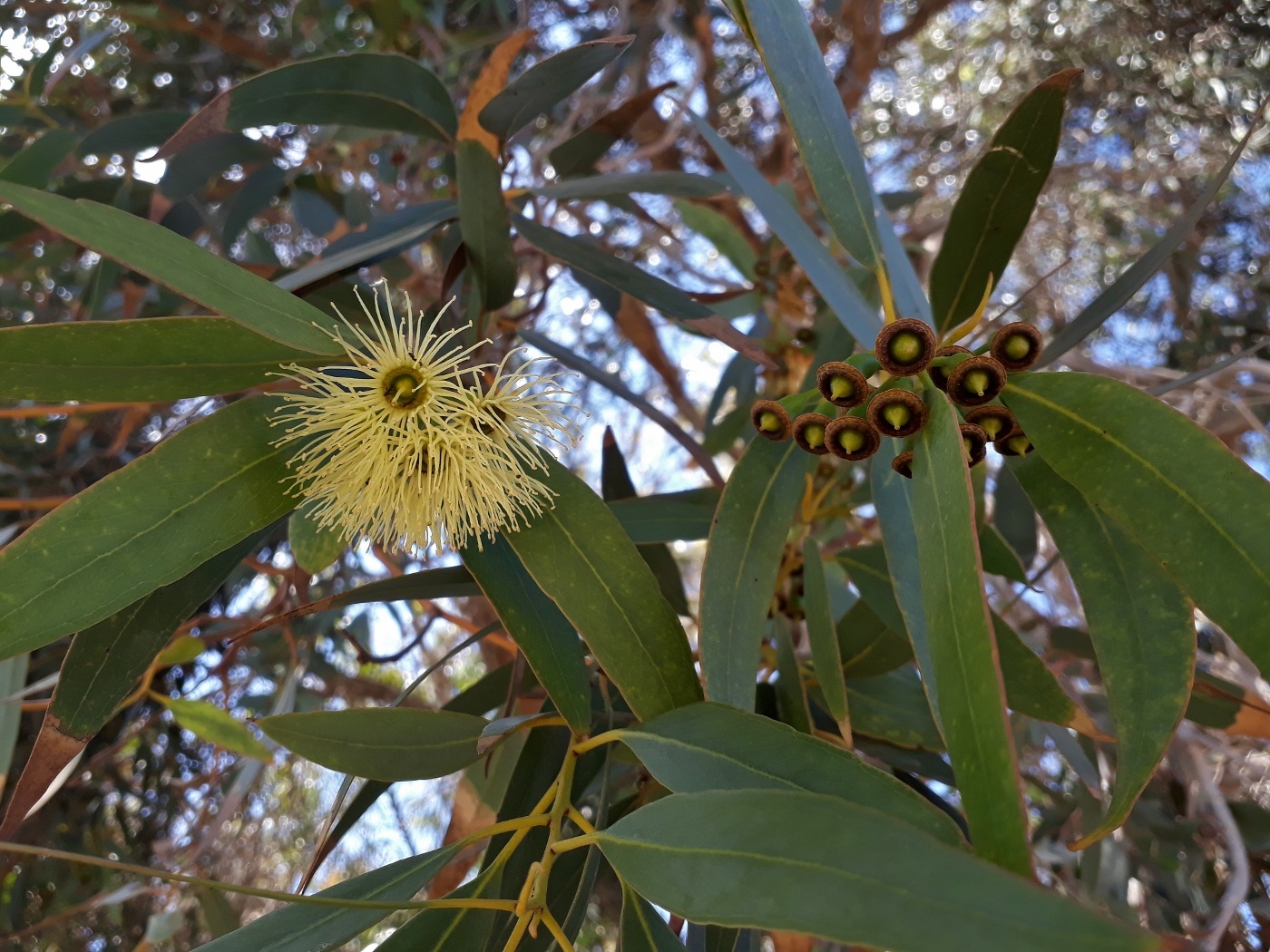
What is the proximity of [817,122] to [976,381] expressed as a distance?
26cm

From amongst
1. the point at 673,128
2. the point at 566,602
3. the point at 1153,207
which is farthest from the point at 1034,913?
the point at 1153,207

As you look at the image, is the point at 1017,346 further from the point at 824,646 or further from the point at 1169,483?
the point at 824,646

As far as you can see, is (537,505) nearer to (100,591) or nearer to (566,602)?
(566,602)

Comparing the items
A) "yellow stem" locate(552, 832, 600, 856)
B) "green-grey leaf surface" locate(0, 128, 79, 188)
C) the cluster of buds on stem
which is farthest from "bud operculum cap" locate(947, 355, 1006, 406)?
"green-grey leaf surface" locate(0, 128, 79, 188)

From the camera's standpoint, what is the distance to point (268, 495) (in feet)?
1.94

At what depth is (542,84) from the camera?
749mm

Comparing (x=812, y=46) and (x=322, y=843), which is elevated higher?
(x=812, y=46)

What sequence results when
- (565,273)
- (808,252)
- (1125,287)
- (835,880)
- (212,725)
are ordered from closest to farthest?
(835,880), (1125,287), (808,252), (212,725), (565,273)

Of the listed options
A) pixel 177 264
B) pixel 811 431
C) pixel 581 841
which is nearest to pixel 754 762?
pixel 581 841

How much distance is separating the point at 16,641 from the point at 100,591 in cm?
5

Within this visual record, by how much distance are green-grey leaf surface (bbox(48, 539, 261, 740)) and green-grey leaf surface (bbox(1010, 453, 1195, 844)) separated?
59 cm

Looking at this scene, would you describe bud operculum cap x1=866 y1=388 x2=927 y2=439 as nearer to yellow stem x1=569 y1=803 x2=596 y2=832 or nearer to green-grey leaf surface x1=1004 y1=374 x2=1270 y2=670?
green-grey leaf surface x1=1004 y1=374 x2=1270 y2=670

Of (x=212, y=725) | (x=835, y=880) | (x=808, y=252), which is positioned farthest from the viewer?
(x=212, y=725)

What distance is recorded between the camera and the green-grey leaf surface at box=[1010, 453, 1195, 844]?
492 millimetres
